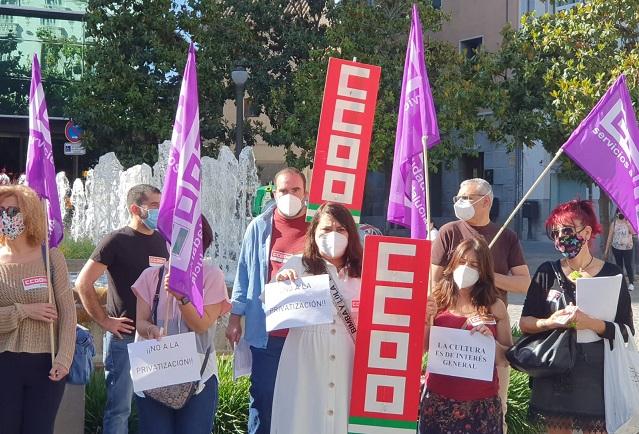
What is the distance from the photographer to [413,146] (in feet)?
18.9

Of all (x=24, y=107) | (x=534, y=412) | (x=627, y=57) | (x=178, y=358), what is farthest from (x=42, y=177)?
(x=24, y=107)

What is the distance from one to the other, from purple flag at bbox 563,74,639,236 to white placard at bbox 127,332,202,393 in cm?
255

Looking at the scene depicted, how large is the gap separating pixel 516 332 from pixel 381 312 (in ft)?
17.3

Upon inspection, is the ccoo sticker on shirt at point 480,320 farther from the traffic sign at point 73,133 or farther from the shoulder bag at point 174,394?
the traffic sign at point 73,133

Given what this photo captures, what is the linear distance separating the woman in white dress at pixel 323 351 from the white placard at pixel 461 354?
1.36ft

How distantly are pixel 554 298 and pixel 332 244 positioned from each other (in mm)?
1177

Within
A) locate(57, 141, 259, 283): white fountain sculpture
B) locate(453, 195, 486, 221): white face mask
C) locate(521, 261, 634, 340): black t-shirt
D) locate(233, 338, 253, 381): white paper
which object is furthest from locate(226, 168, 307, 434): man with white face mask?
locate(57, 141, 259, 283): white fountain sculpture

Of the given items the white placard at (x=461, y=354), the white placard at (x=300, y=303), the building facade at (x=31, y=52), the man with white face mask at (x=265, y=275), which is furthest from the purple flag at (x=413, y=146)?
the building facade at (x=31, y=52)

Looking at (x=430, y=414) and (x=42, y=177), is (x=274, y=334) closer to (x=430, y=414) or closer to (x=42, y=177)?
(x=430, y=414)

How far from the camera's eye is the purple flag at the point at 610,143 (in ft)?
18.2

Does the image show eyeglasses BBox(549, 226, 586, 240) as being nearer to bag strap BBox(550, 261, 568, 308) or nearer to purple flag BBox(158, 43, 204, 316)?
bag strap BBox(550, 261, 568, 308)

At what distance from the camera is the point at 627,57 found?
1838cm

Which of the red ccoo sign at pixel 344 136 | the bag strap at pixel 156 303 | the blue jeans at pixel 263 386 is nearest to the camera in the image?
the bag strap at pixel 156 303

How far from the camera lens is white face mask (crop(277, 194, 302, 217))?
5346 millimetres
